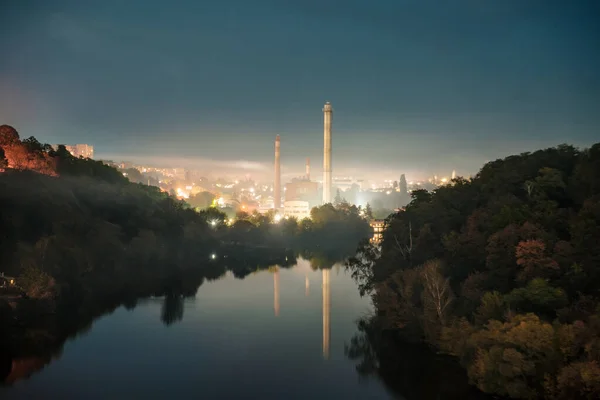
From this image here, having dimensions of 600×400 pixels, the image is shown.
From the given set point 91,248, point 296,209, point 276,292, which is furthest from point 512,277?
point 296,209

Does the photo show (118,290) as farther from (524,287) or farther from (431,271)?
(524,287)

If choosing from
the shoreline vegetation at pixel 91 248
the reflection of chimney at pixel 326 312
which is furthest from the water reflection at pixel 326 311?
the shoreline vegetation at pixel 91 248

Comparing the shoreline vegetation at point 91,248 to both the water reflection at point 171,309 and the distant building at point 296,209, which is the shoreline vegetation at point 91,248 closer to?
the water reflection at point 171,309

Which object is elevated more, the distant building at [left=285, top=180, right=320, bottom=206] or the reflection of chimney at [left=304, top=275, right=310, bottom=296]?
the distant building at [left=285, top=180, right=320, bottom=206]

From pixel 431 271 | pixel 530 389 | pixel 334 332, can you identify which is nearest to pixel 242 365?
pixel 334 332

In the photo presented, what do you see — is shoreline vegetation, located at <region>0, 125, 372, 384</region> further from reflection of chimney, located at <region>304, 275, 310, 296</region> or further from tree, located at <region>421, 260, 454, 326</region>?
tree, located at <region>421, 260, 454, 326</region>

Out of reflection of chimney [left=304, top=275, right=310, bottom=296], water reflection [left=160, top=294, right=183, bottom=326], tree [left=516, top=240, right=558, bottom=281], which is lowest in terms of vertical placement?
water reflection [left=160, top=294, right=183, bottom=326]

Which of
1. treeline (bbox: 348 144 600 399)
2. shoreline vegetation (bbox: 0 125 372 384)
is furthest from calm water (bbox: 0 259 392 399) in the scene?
treeline (bbox: 348 144 600 399)
